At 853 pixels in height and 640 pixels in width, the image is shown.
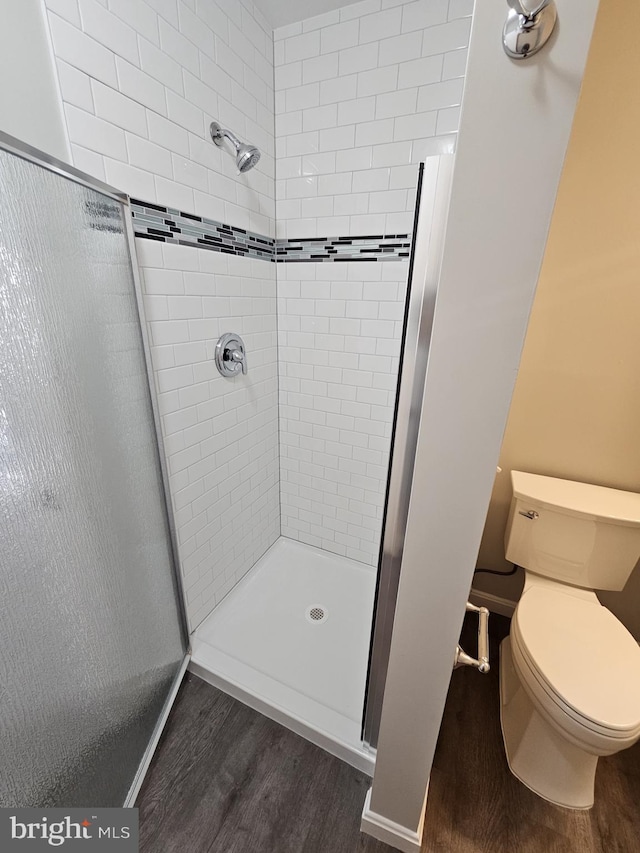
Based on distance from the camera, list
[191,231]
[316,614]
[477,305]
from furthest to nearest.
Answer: [316,614]
[191,231]
[477,305]

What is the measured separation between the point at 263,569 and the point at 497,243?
1.86 metres

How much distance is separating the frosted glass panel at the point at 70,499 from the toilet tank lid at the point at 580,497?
4.54 ft

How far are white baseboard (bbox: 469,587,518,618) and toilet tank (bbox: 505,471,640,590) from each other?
42 cm

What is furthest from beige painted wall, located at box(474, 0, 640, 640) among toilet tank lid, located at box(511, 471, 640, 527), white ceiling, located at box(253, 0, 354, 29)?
white ceiling, located at box(253, 0, 354, 29)

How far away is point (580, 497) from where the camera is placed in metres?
1.28

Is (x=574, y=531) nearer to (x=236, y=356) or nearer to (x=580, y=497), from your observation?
(x=580, y=497)

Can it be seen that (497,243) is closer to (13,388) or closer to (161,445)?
(13,388)

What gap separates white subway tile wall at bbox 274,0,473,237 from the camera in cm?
124

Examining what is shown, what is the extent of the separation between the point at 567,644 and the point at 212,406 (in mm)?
1470

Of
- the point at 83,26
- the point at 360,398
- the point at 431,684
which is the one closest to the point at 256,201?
the point at 83,26

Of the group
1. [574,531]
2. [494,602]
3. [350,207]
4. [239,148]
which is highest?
[239,148]

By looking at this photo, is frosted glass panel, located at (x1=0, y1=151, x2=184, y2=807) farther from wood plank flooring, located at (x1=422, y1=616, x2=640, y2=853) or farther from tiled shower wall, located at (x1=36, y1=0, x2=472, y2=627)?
wood plank flooring, located at (x1=422, y1=616, x2=640, y2=853)

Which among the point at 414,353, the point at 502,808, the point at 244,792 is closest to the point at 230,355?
the point at 414,353

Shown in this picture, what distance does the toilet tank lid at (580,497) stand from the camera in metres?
1.20
